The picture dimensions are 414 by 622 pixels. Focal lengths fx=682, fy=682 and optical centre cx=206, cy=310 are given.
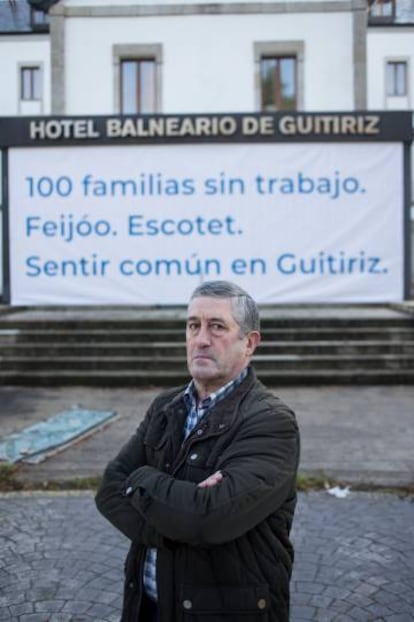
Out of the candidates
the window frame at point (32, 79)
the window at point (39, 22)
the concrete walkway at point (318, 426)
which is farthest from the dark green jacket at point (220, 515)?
the window frame at point (32, 79)

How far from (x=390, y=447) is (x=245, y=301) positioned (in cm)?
464

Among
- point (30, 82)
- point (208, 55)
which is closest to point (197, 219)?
point (208, 55)

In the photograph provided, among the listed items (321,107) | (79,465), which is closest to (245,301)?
(79,465)

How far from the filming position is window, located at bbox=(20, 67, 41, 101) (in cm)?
3728

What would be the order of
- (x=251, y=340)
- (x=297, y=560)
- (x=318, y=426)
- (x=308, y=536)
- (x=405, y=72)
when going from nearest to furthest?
(x=251, y=340), (x=297, y=560), (x=308, y=536), (x=318, y=426), (x=405, y=72)

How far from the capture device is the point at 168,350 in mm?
10664

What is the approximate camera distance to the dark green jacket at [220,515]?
1993 mm

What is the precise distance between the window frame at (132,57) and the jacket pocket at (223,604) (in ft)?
61.2

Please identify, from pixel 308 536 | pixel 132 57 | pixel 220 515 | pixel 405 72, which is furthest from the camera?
pixel 405 72

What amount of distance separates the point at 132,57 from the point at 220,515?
1950 cm

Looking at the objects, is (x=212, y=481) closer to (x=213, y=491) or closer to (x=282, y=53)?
(x=213, y=491)

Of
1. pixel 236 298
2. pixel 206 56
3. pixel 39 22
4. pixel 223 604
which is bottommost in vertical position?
pixel 223 604

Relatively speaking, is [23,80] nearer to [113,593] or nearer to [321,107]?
[321,107]

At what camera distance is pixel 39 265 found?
4.55 meters
